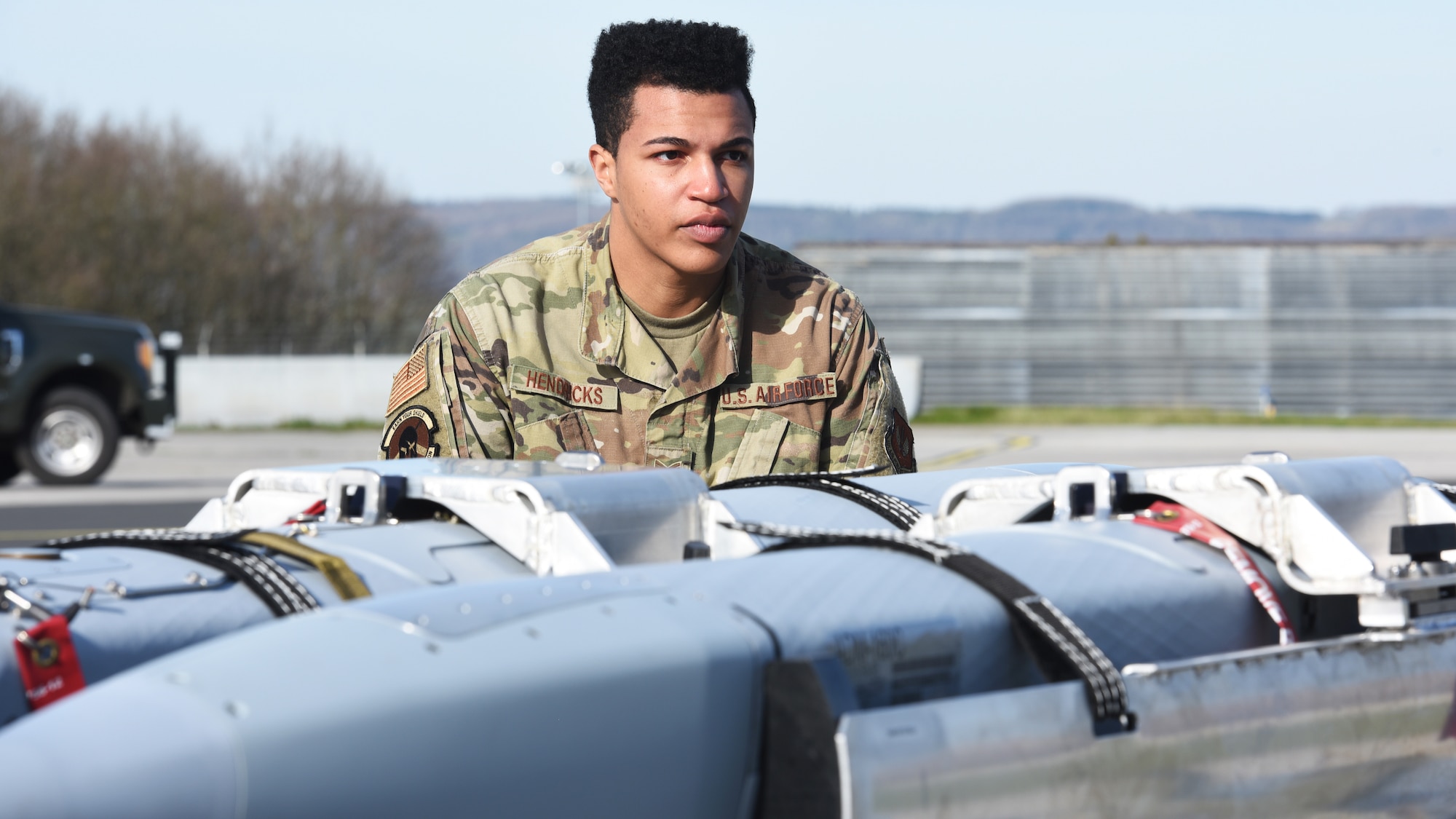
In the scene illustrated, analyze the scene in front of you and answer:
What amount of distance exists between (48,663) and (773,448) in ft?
5.69

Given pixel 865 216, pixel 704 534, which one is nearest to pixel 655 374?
pixel 704 534

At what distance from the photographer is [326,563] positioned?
1.75 meters

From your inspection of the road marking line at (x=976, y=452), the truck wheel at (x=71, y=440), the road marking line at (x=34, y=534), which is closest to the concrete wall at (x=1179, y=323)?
the road marking line at (x=976, y=452)

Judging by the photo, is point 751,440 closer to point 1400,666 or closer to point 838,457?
point 838,457

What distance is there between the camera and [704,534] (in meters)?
2.08

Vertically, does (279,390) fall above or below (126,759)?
below

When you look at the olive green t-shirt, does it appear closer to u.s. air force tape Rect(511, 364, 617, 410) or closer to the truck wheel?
u.s. air force tape Rect(511, 364, 617, 410)

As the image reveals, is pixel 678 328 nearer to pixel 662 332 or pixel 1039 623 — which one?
pixel 662 332

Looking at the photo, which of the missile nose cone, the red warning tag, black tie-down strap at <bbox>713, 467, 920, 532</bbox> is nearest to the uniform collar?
black tie-down strap at <bbox>713, 467, 920, 532</bbox>

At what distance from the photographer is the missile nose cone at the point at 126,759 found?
1125mm

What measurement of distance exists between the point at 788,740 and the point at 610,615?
0.20 meters

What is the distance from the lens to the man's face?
2787 millimetres

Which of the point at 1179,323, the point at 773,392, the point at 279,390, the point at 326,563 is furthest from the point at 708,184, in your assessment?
the point at 1179,323

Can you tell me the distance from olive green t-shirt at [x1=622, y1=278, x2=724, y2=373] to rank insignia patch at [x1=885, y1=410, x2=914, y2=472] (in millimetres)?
438
